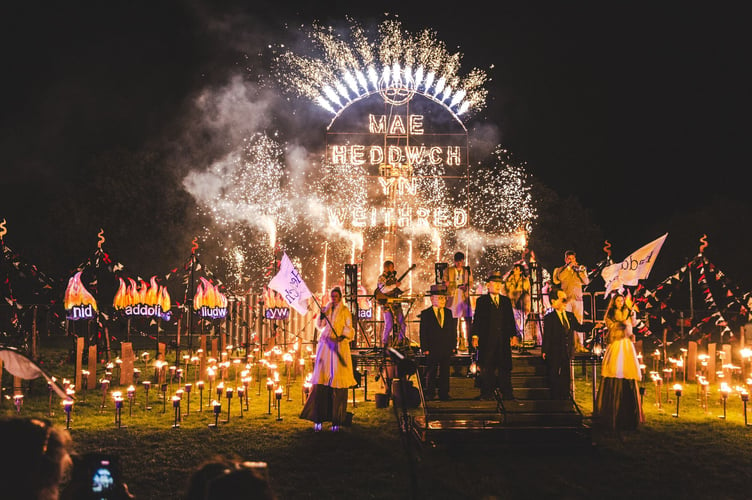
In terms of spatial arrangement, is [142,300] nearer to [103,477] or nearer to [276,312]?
[276,312]

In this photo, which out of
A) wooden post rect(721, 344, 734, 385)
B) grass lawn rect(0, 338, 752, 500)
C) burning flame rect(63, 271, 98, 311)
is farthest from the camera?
burning flame rect(63, 271, 98, 311)

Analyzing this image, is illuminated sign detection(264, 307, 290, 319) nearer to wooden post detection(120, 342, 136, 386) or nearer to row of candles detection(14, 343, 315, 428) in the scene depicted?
row of candles detection(14, 343, 315, 428)

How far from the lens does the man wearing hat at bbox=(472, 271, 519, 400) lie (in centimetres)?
994

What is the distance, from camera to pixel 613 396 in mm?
9977

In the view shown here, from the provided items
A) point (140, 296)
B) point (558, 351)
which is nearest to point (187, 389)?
point (558, 351)

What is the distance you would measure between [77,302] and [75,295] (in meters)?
0.20

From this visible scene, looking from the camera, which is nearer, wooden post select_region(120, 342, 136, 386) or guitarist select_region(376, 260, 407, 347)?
guitarist select_region(376, 260, 407, 347)

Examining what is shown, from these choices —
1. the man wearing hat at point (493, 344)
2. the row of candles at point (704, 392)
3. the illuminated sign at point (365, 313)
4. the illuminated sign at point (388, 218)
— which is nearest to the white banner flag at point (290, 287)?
the man wearing hat at point (493, 344)

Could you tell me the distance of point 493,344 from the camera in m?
9.91

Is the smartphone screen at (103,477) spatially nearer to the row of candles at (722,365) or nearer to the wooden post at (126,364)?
the wooden post at (126,364)

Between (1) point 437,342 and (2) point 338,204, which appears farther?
(2) point 338,204

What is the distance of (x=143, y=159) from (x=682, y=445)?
32808mm

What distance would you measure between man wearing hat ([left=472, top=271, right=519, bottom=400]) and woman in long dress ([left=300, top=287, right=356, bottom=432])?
232 centimetres

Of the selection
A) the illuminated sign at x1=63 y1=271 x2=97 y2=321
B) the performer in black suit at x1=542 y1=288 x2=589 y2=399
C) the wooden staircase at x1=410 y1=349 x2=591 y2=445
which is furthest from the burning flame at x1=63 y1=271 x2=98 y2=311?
the performer in black suit at x1=542 y1=288 x2=589 y2=399
